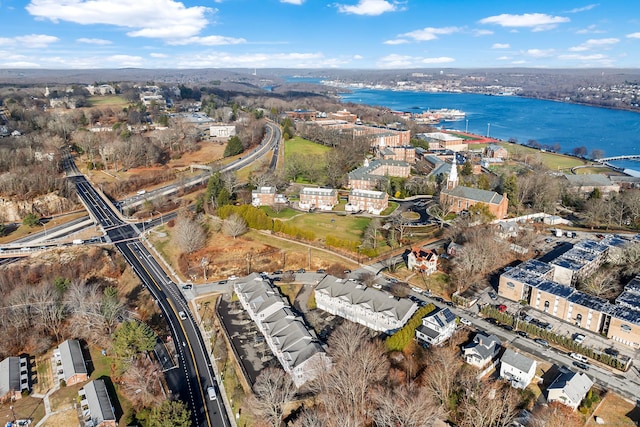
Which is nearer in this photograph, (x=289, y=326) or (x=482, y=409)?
(x=482, y=409)

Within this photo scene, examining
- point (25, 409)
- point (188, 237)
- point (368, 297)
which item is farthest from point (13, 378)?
point (368, 297)

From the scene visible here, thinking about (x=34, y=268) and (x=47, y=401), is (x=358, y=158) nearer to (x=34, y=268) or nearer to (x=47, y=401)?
(x=34, y=268)

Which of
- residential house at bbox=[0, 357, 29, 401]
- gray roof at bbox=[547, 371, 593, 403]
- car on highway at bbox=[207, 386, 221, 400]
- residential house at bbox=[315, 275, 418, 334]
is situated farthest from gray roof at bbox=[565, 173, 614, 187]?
residential house at bbox=[0, 357, 29, 401]

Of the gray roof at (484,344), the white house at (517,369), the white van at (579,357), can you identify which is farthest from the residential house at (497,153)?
the white house at (517,369)

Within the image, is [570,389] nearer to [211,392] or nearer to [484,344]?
[484,344]

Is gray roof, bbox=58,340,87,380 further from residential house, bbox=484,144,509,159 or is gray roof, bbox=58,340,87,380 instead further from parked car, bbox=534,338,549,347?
residential house, bbox=484,144,509,159

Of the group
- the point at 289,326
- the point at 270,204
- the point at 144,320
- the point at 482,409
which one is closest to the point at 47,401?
the point at 144,320

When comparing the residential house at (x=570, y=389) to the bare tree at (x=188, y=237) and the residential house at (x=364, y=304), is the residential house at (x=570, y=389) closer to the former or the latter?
the residential house at (x=364, y=304)

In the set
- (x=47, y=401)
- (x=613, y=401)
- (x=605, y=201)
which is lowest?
(x=47, y=401)
